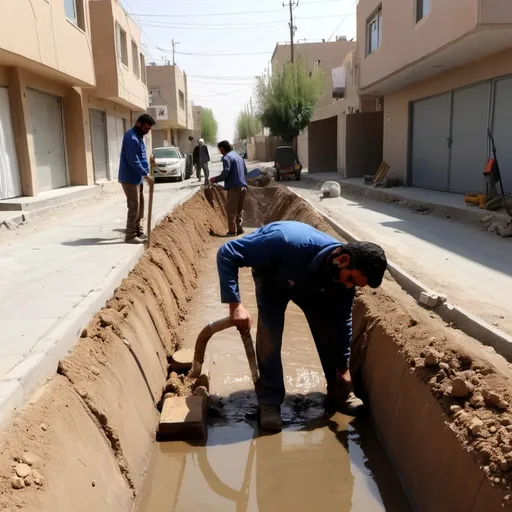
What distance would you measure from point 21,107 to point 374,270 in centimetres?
1062

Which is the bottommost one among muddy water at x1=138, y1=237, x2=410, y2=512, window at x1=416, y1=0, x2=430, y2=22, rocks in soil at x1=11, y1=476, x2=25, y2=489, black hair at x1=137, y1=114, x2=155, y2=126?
muddy water at x1=138, y1=237, x2=410, y2=512

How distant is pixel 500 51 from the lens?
1143 cm

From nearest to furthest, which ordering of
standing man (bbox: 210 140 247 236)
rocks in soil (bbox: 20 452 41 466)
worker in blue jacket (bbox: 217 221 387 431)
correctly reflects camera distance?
rocks in soil (bbox: 20 452 41 466) < worker in blue jacket (bbox: 217 221 387 431) < standing man (bbox: 210 140 247 236)

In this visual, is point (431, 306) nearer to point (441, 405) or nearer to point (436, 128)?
point (441, 405)

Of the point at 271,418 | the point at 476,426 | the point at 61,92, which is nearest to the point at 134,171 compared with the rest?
the point at 271,418

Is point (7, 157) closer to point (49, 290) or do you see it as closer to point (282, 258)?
point (49, 290)

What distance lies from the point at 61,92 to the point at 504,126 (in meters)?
11.4

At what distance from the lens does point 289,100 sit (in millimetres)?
30656

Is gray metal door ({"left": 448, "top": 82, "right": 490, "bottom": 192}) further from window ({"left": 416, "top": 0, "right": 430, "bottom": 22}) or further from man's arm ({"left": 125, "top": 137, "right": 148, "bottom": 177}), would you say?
man's arm ({"left": 125, "top": 137, "right": 148, "bottom": 177})

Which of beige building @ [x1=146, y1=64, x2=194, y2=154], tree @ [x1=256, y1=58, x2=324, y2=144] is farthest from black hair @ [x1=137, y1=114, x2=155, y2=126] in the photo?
beige building @ [x1=146, y1=64, x2=194, y2=154]

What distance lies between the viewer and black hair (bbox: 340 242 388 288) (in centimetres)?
332

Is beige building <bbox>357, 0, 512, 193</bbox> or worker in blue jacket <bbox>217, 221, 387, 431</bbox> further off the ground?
beige building <bbox>357, 0, 512, 193</bbox>

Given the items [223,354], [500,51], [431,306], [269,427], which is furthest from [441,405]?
[500,51]

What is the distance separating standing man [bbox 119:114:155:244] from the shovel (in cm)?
336
